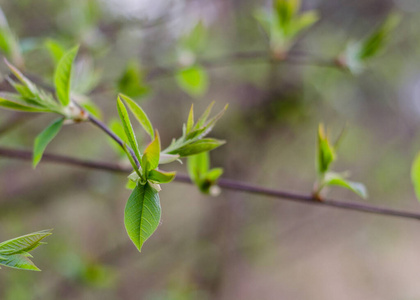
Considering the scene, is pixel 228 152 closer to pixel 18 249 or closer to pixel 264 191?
pixel 264 191

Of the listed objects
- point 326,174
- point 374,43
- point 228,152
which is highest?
point 374,43

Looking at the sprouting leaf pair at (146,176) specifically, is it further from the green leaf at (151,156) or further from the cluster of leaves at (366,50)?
the cluster of leaves at (366,50)

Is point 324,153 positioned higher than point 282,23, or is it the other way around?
point 282,23

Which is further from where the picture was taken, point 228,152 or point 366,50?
point 228,152

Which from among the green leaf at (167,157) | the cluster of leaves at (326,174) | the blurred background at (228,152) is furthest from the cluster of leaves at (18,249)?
the blurred background at (228,152)

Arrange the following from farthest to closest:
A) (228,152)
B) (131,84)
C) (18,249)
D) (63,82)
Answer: (228,152), (131,84), (63,82), (18,249)

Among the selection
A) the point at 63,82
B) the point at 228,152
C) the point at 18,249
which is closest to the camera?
the point at 18,249

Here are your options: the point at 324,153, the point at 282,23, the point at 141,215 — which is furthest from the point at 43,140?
the point at 282,23
